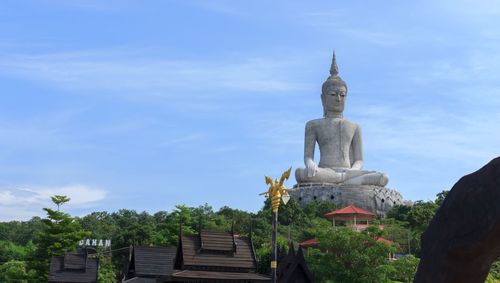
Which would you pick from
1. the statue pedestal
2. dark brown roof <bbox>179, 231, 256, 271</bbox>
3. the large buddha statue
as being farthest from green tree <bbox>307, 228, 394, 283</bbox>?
the large buddha statue

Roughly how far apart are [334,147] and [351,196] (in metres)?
5.65

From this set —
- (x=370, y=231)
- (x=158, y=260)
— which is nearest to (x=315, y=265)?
(x=370, y=231)

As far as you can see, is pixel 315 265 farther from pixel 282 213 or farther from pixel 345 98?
pixel 345 98

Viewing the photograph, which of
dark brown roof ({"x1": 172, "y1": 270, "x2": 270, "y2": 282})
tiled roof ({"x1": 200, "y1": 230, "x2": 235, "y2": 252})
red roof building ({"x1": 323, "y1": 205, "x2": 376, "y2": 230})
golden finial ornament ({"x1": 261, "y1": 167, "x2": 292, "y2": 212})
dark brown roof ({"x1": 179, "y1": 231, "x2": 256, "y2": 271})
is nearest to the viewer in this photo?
golden finial ornament ({"x1": 261, "y1": 167, "x2": 292, "y2": 212})

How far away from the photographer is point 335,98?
62906 millimetres

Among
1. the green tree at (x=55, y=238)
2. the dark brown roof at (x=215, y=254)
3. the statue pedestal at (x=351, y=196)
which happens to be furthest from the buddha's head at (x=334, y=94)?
the dark brown roof at (x=215, y=254)

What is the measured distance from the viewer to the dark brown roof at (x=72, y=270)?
29125 mm

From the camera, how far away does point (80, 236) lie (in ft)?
123

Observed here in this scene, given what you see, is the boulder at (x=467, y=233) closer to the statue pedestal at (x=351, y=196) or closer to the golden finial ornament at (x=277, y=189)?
the golden finial ornament at (x=277, y=189)

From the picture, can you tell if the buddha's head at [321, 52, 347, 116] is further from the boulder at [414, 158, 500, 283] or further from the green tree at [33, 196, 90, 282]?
the boulder at [414, 158, 500, 283]

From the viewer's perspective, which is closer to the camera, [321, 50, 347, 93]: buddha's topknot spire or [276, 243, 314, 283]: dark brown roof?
[276, 243, 314, 283]: dark brown roof

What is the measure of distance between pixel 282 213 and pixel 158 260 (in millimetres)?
29982

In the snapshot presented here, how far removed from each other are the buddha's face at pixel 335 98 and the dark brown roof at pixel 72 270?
36867 millimetres

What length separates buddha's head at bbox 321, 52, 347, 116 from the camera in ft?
206
